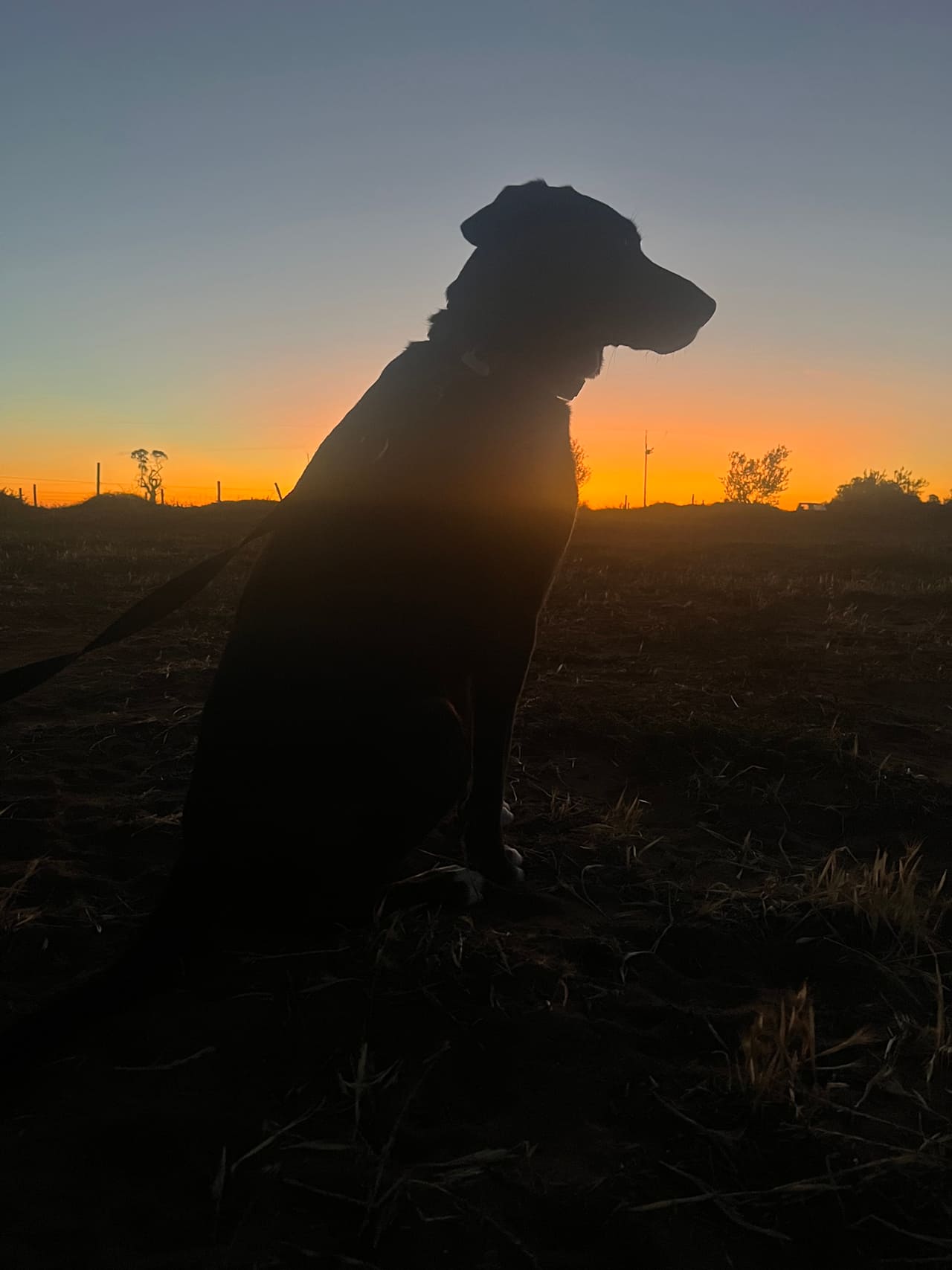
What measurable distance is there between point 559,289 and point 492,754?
1.45 metres

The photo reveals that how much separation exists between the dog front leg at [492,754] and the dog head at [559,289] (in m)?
0.86

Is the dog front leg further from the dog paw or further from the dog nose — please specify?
the dog nose

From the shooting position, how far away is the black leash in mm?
1622

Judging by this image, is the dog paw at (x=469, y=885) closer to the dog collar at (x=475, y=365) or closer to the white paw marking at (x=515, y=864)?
the white paw marking at (x=515, y=864)

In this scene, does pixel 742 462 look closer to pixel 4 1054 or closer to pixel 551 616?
pixel 551 616

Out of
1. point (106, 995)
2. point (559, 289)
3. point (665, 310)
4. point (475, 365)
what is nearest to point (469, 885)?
point (106, 995)

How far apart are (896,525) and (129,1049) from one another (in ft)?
59.0

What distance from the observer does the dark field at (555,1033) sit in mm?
1089

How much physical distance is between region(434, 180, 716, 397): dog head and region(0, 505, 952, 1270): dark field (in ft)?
4.81

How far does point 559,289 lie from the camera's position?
8.01 feet

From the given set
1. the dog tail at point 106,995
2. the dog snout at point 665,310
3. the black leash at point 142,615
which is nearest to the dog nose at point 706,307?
the dog snout at point 665,310

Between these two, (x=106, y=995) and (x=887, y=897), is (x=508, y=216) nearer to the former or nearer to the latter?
(x=887, y=897)

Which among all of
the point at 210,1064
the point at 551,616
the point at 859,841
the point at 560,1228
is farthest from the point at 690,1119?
the point at 551,616

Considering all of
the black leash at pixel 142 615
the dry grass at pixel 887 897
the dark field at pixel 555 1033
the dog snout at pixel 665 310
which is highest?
the dog snout at pixel 665 310
